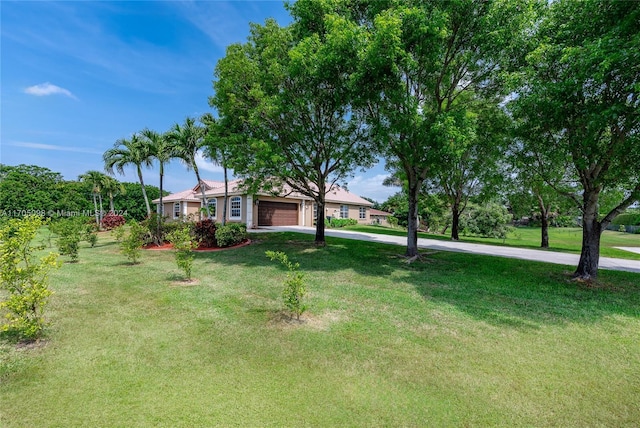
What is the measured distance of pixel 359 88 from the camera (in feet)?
32.6

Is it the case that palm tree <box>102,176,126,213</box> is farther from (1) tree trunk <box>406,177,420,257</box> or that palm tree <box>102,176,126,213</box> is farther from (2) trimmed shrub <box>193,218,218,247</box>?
(1) tree trunk <box>406,177,420,257</box>

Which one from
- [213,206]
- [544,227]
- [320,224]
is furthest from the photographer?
[213,206]

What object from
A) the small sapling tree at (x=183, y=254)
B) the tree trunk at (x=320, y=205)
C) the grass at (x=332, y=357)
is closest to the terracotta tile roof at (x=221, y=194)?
the tree trunk at (x=320, y=205)

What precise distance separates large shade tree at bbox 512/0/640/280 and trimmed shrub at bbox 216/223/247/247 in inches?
522

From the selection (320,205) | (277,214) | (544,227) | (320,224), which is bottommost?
(544,227)

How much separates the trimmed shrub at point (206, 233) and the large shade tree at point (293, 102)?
3791mm

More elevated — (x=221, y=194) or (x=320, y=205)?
(x=221, y=194)

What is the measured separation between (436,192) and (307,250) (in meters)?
12.7

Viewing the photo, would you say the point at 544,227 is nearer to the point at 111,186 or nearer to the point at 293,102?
the point at 293,102

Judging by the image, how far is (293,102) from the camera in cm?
1223

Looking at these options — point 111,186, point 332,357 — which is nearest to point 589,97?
point 332,357

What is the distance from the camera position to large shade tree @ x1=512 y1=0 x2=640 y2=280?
21.7 feet

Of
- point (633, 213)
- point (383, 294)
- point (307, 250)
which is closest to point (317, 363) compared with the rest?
point (383, 294)

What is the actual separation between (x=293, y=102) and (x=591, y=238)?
442 inches
